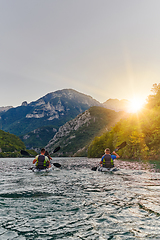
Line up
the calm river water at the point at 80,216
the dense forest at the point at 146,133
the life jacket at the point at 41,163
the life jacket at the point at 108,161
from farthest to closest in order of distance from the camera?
the dense forest at the point at 146,133, the life jacket at the point at 108,161, the life jacket at the point at 41,163, the calm river water at the point at 80,216

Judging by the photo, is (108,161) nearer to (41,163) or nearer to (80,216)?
(41,163)

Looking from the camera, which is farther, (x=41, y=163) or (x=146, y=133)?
(x=146, y=133)

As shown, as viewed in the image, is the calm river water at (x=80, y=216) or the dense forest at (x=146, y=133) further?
the dense forest at (x=146, y=133)

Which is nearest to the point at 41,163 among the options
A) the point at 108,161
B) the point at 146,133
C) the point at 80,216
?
the point at 108,161

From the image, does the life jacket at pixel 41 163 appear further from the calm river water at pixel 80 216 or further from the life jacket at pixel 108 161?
the calm river water at pixel 80 216

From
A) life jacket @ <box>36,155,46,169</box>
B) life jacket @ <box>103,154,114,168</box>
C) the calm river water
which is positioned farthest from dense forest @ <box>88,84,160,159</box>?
the calm river water

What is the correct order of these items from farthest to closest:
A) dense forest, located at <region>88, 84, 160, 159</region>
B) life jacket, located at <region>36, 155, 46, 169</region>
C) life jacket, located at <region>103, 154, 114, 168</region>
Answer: dense forest, located at <region>88, 84, 160, 159</region>, life jacket, located at <region>103, 154, 114, 168</region>, life jacket, located at <region>36, 155, 46, 169</region>

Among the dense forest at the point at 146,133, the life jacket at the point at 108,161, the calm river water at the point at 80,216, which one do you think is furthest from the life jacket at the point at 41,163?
the dense forest at the point at 146,133

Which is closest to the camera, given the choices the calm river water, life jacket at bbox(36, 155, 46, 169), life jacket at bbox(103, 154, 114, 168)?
the calm river water

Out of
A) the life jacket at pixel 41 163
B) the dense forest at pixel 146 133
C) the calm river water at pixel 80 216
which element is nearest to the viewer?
the calm river water at pixel 80 216

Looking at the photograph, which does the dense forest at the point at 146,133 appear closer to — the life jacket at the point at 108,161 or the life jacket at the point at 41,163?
the life jacket at the point at 108,161

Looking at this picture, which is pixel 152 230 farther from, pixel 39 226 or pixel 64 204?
pixel 64 204

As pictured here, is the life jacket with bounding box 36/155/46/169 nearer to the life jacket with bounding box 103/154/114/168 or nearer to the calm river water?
the life jacket with bounding box 103/154/114/168

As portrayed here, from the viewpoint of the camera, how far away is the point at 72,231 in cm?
567
